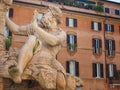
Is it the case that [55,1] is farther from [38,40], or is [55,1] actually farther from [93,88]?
[38,40]

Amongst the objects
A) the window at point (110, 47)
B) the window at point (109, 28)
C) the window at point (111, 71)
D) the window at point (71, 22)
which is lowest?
the window at point (111, 71)

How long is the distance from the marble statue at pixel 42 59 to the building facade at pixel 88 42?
31177mm

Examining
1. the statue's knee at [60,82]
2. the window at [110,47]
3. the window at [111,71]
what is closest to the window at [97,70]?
the window at [111,71]

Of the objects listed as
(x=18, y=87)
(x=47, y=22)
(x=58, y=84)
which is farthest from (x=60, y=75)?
(x=47, y=22)

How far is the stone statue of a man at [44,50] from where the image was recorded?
5.81 metres

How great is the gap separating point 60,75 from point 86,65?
3476 cm

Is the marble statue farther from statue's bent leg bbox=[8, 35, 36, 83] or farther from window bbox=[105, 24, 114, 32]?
window bbox=[105, 24, 114, 32]

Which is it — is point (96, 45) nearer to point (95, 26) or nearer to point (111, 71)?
point (95, 26)

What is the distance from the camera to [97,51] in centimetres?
4231

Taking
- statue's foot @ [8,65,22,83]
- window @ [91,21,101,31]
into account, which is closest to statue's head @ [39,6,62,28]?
statue's foot @ [8,65,22,83]

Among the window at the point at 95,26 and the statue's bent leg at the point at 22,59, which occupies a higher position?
the window at the point at 95,26

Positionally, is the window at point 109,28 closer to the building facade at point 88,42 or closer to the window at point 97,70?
the building facade at point 88,42

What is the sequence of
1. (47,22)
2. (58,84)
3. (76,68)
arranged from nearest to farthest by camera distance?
1. (58,84)
2. (47,22)
3. (76,68)

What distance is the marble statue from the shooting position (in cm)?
577
